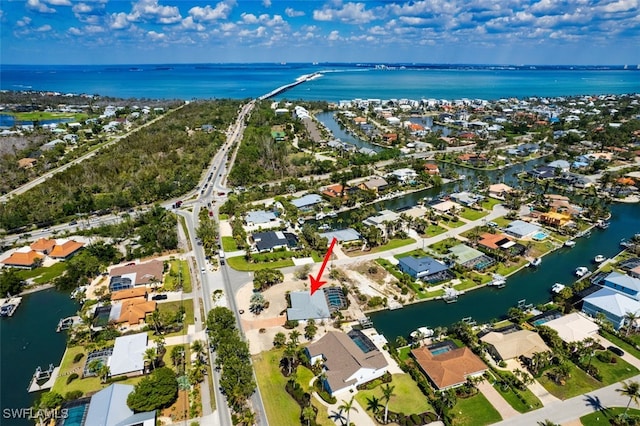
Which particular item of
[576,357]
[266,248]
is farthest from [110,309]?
[576,357]

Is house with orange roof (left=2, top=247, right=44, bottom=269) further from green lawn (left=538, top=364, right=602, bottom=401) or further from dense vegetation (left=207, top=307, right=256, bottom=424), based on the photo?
green lawn (left=538, top=364, right=602, bottom=401)

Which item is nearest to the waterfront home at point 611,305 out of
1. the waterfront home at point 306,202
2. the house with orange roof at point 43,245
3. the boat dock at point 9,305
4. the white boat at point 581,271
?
the white boat at point 581,271

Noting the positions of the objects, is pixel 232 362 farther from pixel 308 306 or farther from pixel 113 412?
pixel 308 306

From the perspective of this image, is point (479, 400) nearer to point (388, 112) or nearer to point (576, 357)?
point (576, 357)

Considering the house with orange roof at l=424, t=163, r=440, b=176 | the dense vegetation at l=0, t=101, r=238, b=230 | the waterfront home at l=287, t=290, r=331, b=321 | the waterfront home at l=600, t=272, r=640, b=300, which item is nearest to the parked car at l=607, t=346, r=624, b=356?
the waterfront home at l=600, t=272, r=640, b=300

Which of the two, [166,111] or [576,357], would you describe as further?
[166,111]

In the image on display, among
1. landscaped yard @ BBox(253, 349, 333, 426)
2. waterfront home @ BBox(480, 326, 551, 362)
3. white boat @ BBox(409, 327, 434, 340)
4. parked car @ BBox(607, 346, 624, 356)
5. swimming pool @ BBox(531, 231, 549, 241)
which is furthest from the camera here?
swimming pool @ BBox(531, 231, 549, 241)

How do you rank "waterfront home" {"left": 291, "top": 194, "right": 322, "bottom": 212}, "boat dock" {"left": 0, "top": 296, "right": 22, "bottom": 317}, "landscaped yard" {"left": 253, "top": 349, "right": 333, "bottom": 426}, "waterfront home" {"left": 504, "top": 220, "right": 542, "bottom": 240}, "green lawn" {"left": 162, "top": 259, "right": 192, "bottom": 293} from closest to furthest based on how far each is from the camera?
"landscaped yard" {"left": 253, "top": 349, "right": 333, "bottom": 426}, "boat dock" {"left": 0, "top": 296, "right": 22, "bottom": 317}, "green lawn" {"left": 162, "top": 259, "right": 192, "bottom": 293}, "waterfront home" {"left": 504, "top": 220, "right": 542, "bottom": 240}, "waterfront home" {"left": 291, "top": 194, "right": 322, "bottom": 212}
